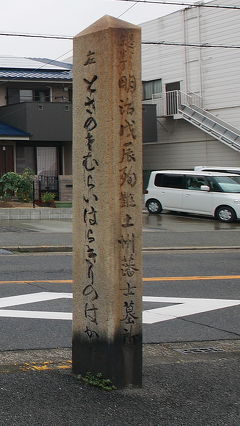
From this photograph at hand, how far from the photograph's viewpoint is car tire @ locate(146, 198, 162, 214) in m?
27.2

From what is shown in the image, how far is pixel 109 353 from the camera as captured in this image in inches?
193

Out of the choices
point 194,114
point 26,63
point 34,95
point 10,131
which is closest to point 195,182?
point 194,114

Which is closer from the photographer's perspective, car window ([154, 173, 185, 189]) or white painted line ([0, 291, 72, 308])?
white painted line ([0, 291, 72, 308])

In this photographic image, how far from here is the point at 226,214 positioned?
80.8 feet

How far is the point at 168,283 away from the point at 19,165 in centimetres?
2301

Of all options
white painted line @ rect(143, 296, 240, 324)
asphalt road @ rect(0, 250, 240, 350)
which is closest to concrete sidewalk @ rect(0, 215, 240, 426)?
asphalt road @ rect(0, 250, 240, 350)

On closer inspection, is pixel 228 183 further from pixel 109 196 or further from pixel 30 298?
pixel 109 196

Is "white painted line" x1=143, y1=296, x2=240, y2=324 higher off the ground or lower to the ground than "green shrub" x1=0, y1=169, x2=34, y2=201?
lower

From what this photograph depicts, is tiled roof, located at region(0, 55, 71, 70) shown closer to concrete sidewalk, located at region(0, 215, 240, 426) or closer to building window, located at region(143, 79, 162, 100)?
building window, located at region(143, 79, 162, 100)

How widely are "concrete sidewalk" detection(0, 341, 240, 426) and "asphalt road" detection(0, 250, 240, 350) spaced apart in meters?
1.26

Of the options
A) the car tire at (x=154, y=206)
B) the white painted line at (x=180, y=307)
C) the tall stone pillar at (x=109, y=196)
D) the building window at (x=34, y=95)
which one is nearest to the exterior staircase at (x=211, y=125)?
the car tire at (x=154, y=206)

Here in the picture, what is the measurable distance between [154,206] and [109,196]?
22586 mm

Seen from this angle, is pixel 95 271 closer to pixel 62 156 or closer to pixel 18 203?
pixel 18 203

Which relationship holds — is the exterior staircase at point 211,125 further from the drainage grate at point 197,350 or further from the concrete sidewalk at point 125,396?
the concrete sidewalk at point 125,396
